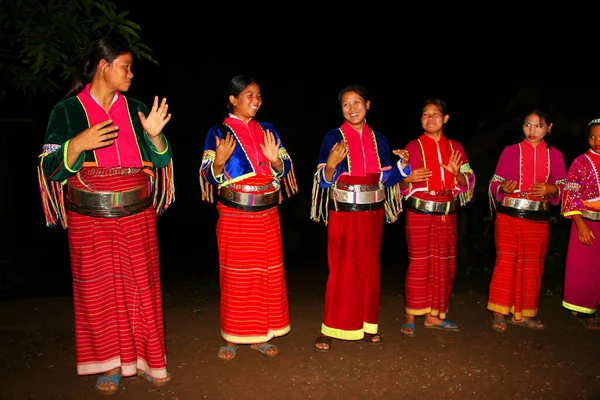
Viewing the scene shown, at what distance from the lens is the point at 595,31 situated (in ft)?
30.0

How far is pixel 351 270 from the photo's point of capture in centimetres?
451

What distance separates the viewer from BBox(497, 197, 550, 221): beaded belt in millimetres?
4891

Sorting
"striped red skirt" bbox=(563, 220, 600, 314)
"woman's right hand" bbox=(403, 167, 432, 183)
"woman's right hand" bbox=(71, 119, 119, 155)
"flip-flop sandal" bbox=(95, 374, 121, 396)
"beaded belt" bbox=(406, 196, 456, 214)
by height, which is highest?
"woman's right hand" bbox=(71, 119, 119, 155)

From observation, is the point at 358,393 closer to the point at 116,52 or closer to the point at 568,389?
the point at 568,389

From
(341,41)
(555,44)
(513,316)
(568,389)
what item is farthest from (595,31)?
(568,389)

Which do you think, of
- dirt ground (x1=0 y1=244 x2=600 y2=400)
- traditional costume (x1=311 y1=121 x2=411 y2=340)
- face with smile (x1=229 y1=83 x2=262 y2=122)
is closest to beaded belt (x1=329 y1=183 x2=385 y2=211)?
traditional costume (x1=311 y1=121 x2=411 y2=340)

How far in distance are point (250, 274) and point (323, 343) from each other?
89 cm

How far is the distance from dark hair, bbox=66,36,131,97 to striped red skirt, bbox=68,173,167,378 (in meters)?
0.61

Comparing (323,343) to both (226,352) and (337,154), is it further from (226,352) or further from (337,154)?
(337,154)

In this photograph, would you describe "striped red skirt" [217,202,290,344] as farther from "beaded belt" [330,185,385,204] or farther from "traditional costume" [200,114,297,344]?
"beaded belt" [330,185,385,204]

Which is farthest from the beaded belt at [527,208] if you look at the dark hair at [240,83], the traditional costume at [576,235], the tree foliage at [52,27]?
the tree foliage at [52,27]

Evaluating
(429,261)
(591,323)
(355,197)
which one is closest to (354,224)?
(355,197)

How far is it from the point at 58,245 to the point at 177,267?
337cm

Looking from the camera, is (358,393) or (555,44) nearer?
(358,393)
